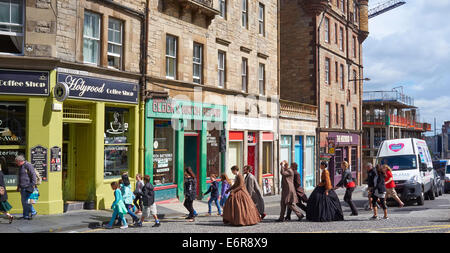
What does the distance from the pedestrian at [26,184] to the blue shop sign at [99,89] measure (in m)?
2.89

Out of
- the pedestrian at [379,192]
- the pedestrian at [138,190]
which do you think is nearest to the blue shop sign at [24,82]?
the pedestrian at [138,190]

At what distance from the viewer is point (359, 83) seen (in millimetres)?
43688

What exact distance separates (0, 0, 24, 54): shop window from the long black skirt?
9.98 m

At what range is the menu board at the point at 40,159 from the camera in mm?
14453

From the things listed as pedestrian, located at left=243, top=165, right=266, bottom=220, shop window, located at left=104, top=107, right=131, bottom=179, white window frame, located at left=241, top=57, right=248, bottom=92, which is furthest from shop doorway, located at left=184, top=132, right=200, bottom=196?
pedestrian, located at left=243, top=165, right=266, bottom=220

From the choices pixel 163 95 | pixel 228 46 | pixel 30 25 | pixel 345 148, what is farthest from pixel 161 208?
pixel 345 148

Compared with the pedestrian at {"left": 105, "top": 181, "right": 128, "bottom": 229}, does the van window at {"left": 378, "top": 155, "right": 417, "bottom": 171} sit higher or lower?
higher

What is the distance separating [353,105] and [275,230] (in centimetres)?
3163

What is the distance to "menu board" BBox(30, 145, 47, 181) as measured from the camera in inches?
569

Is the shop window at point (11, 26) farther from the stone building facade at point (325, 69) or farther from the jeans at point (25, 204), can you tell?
the stone building facade at point (325, 69)

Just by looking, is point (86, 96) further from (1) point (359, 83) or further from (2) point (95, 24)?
(1) point (359, 83)

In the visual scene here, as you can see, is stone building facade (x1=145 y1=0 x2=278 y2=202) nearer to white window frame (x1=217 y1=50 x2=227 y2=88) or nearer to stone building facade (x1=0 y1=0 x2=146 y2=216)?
white window frame (x1=217 y1=50 x2=227 y2=88)

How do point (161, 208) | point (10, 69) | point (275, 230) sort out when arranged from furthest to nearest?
point (161, 208), point (10, 69), point (275, 230)

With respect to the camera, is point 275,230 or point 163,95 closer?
point 275,230
